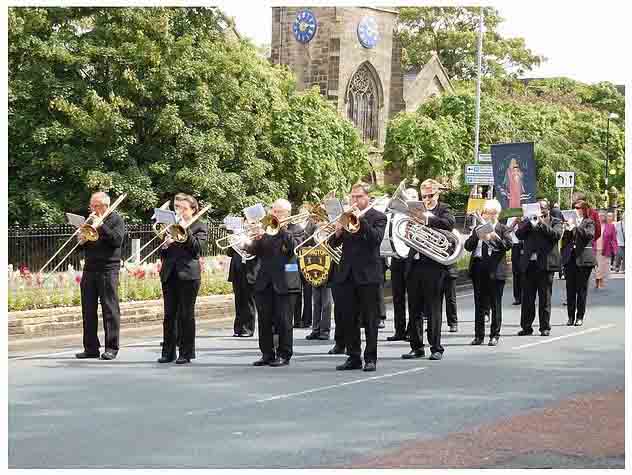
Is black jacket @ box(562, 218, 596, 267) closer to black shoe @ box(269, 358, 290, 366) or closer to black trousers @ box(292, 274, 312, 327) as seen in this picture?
black trousers @ box(292, 274, 312, 327)

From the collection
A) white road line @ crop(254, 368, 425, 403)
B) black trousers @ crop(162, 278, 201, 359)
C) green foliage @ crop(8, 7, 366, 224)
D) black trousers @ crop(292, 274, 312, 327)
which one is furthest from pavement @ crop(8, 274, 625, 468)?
green foliage @ crop(8, 7, 366, 224)

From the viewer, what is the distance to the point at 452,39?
82.9 meters

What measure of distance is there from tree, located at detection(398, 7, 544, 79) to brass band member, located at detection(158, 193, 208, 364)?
68.0 meters

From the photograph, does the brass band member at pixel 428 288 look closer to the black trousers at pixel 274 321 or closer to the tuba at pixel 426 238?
the tuba at pixel 426 238

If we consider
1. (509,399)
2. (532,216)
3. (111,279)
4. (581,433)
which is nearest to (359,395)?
(509,399)

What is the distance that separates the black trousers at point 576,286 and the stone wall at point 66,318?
598cm

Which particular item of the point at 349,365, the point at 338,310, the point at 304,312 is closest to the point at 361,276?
the point at 338,310

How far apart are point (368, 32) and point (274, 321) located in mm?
51527

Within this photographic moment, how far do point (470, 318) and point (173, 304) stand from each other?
7.34m

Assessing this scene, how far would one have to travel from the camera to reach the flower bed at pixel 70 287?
57.9ft

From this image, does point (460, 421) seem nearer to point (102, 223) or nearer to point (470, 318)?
point (102, 223)

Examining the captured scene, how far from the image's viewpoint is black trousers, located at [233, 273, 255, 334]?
1698 cm

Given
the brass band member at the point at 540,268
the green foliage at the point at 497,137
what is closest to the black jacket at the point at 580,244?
the brass band member at the point at 540,268

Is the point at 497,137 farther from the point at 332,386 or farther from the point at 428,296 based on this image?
the point at 332,386
